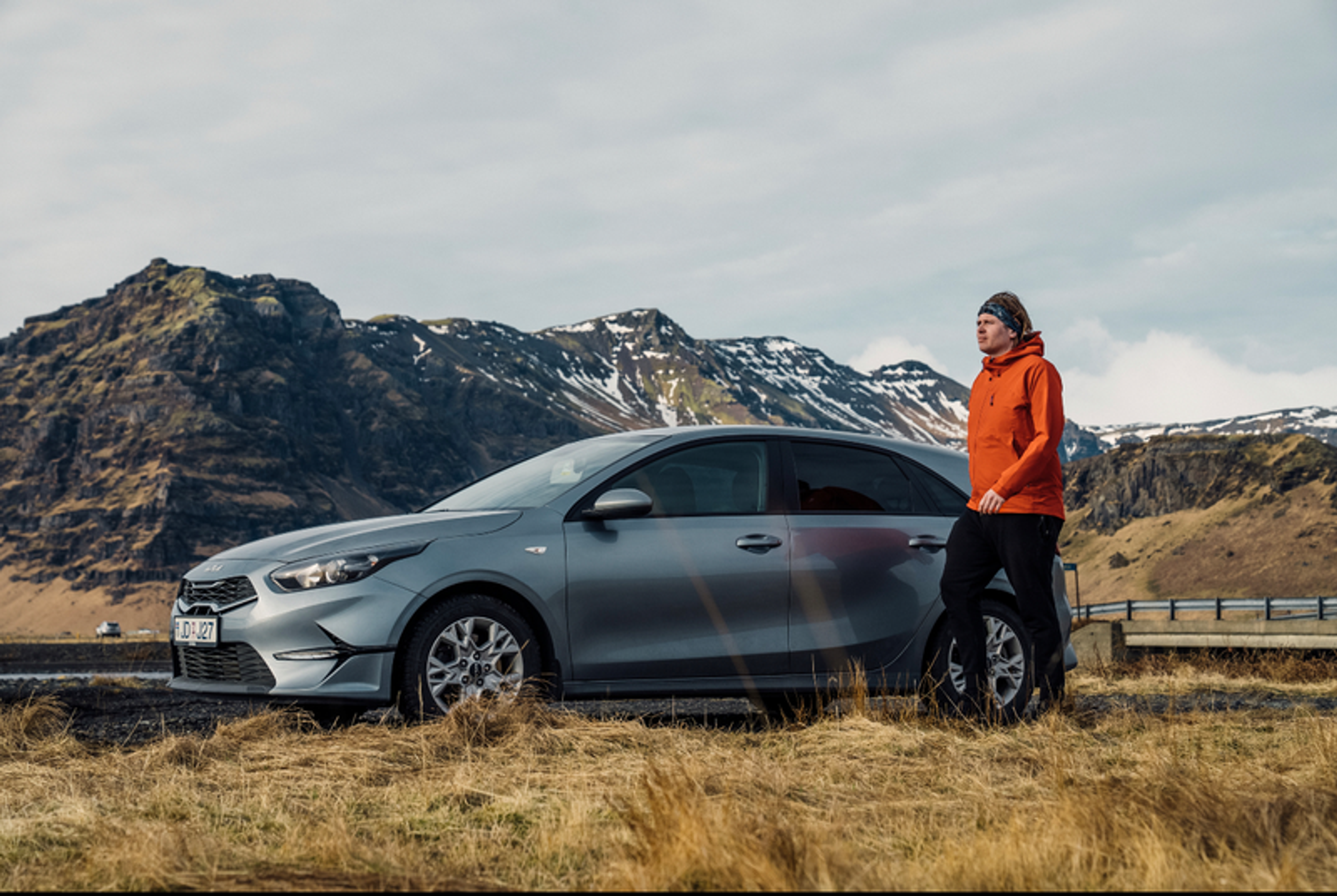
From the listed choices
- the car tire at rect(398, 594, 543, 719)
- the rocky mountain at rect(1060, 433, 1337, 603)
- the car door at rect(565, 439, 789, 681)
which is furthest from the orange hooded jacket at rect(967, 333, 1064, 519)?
the rocky mountain at rect(1060, 433, 1337, 603)

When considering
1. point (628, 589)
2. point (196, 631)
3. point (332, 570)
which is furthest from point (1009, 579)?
point (196, 631)

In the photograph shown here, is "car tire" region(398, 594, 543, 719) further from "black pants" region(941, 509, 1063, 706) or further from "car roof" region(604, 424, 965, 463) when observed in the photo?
"black pants" region(941, 509, 1063, 706)

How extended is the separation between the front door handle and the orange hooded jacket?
98 centimetres

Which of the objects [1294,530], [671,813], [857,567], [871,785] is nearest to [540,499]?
[857,567]

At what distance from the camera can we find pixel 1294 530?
110 m

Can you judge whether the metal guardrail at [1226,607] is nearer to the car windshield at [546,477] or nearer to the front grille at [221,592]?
the car windshield at [546,477]

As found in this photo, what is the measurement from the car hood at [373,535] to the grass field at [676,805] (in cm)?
77

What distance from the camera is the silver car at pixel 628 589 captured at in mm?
5379

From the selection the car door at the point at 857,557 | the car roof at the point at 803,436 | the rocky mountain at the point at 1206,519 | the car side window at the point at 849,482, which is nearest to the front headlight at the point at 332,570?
the car roof at the point at 803,436

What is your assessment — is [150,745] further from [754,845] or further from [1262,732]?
[1262,732]

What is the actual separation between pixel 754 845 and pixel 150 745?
3.34 meters

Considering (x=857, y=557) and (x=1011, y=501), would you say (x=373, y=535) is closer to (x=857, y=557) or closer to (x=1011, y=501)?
(x=857, y=557)

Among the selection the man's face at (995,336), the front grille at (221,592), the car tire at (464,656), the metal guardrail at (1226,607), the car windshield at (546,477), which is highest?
the man's face at (995,336)

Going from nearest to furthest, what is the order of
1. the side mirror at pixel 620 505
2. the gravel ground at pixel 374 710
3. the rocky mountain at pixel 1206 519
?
the side mirror at pixel 620 505 → the gravel ground at pixel 374 710 → the rocky mountain at pixel 1206 519
